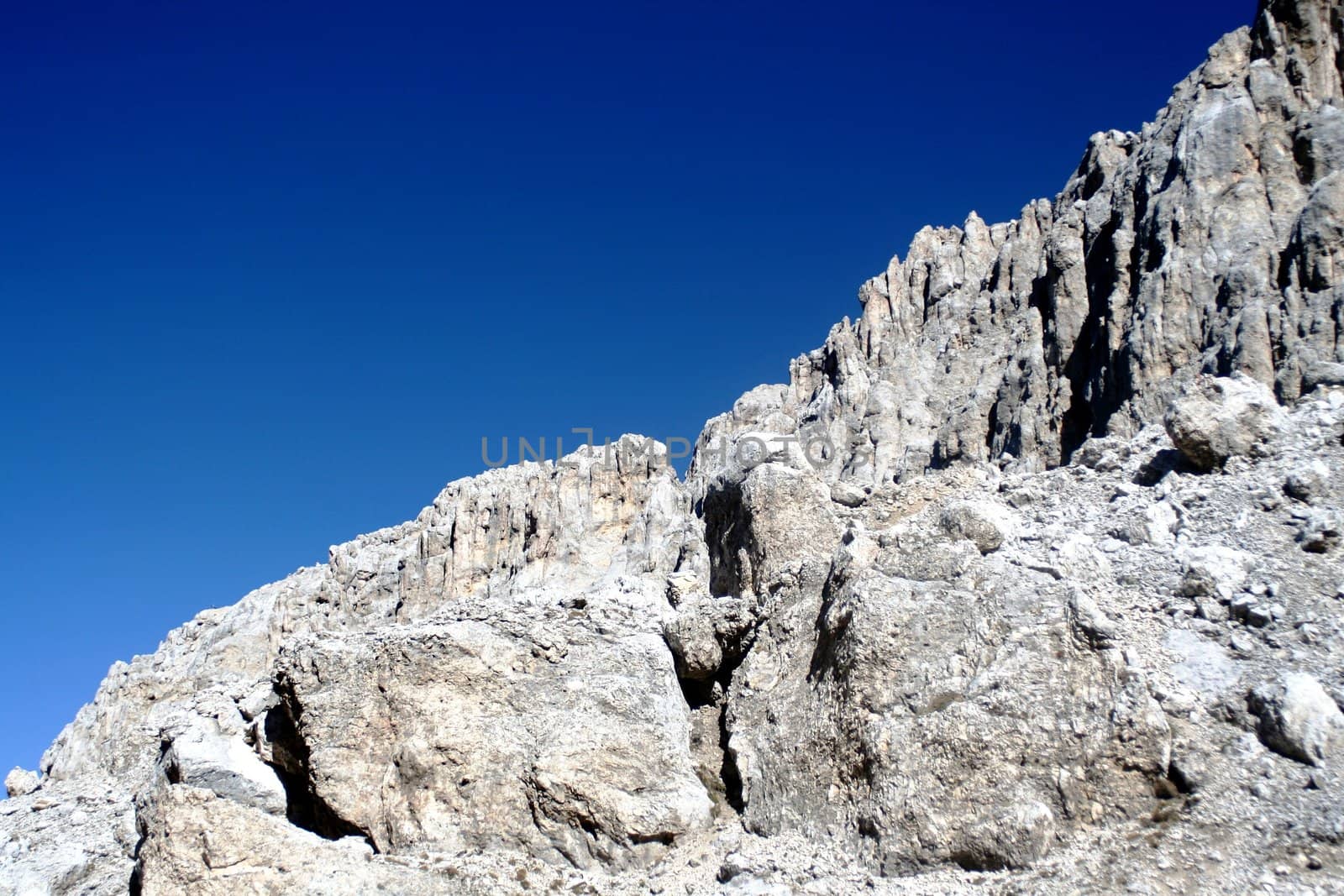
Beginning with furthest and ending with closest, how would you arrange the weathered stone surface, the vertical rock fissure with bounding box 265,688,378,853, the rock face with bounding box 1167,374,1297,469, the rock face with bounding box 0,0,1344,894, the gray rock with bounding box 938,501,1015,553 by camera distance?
the rock face with bounding box 1167,374,1297,469 < the gray rock with bounding box 938,501,1015,553 < the vertical rock fissure with bounding box 265,688,378,853 < the weathered stone surface < the rock face with bounding box 0,0,1344,894

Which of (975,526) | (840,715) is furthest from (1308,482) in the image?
(840,715)

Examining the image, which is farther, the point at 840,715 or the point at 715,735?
the point at 715,735

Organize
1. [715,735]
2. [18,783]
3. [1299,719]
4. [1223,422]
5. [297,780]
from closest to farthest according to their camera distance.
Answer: [1299,719] < [297,780] < [715,735] < [1223,422] < [18,783]

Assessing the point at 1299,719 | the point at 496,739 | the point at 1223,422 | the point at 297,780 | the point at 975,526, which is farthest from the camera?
the point at 1223,422

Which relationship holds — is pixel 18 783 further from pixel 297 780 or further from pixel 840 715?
pixel 840 715

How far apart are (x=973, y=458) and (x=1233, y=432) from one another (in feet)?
180

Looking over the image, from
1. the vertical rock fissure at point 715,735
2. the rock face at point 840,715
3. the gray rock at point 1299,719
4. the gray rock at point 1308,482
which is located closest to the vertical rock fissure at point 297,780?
the rock face at point 840,715

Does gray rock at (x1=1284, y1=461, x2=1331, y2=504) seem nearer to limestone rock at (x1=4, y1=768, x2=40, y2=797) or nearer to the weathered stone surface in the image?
the weathered stone surface

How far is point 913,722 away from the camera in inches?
637

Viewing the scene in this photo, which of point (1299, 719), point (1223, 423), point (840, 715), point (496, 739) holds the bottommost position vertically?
point (1299, 719)

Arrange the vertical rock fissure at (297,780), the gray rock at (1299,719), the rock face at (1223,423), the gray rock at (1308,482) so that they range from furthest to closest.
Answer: the rock face at (1223,423)
the gray rock at (1308,482)
the vertical rock fissure at (297,780)
the gray rock at (1299,719)

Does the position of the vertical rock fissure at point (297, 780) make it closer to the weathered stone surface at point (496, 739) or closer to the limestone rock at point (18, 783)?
the weathered stone surface at point (496, 739)

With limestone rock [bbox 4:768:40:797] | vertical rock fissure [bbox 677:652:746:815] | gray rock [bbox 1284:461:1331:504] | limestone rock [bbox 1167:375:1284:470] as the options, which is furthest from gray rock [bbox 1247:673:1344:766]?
limestone rock [bbox 4:768:40:797]

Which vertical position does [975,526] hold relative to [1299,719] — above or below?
above
